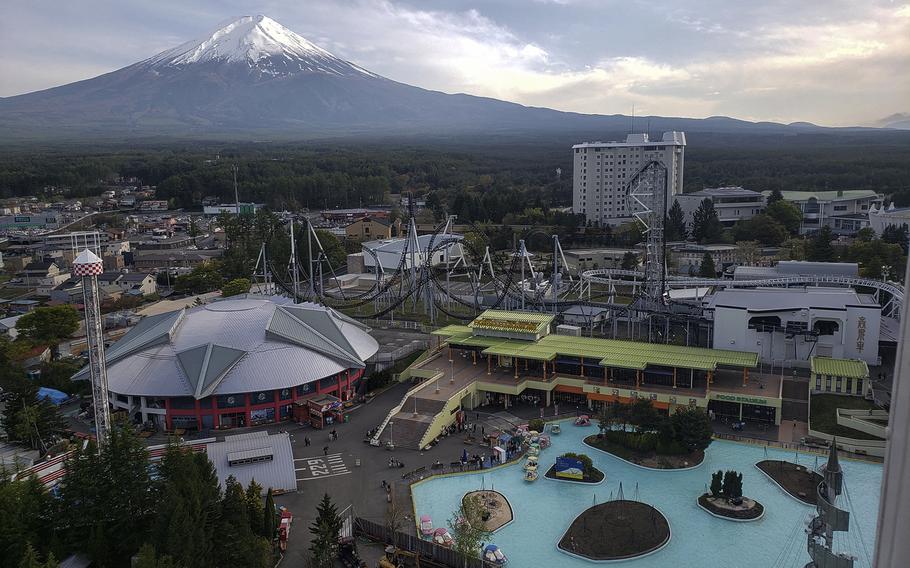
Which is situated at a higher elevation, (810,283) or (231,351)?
(810,283)

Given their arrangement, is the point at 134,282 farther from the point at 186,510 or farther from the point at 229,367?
the point at 186,510

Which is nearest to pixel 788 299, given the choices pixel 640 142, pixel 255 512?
pixel 255 512

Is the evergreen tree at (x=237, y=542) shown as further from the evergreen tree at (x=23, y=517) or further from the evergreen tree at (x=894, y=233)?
the evergreen tree at (x=894, y=233)

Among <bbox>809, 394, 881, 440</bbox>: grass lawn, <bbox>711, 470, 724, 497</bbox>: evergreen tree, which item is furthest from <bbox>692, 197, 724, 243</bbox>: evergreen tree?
<bbox>711, 470, 724, 497</bbox>: evergreen tree

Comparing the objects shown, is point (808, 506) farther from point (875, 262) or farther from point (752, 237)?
point (752, 237)

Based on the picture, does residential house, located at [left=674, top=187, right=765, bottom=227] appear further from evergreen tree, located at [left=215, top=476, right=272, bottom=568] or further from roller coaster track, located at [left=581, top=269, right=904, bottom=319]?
evergreen tree, located at [left=215, top=476, right=272, bottom=568]
